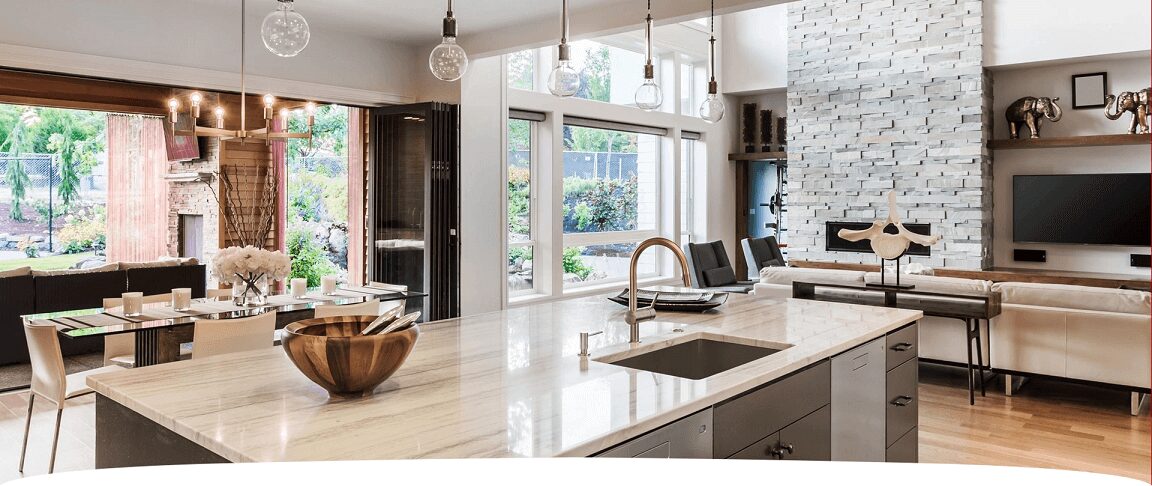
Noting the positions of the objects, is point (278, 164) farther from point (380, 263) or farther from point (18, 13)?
point (18, 13)

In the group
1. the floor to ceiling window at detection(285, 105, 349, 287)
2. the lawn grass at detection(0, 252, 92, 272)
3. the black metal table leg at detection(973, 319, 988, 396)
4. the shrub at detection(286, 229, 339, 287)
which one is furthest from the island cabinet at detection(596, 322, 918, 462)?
the lawn grass at detection(0, 252, 92, 272)

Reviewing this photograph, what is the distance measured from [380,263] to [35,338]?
3.12m

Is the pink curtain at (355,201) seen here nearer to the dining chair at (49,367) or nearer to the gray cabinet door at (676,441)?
the dining chair at (49,367)

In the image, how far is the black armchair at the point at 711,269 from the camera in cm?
737

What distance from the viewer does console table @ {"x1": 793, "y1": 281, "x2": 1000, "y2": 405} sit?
A: 14.1 feet

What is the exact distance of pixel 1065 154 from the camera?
7258 mm

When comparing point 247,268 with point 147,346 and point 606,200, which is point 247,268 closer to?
point 147,346

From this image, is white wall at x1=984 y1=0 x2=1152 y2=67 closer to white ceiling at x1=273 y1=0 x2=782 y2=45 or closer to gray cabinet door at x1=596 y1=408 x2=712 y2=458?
white ceiling at x1=273 y1=0 x2=782 y2=45

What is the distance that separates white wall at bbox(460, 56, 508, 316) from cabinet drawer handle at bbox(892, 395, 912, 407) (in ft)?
12.4

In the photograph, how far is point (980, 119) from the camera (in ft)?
23.7

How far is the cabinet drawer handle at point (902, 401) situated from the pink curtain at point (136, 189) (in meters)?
8.27

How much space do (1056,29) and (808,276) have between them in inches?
159

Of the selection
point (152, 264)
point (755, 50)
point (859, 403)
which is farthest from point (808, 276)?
point (152, 264)

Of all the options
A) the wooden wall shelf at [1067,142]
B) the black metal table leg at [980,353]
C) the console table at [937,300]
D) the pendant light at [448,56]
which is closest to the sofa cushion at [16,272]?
the pendant light at [448,56]
